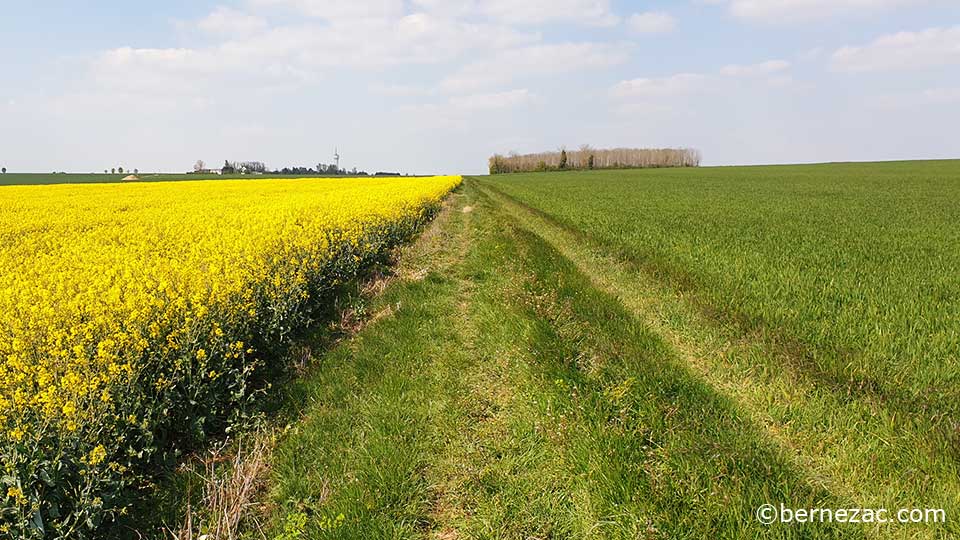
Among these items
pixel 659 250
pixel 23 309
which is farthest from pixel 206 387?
pixel 659 250

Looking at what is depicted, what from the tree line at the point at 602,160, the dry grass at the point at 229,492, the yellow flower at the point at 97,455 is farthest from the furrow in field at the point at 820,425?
the tree line at the point at 602,160

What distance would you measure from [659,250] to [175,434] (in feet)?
26.6

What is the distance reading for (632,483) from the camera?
2857 millimetres

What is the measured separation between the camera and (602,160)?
10581 centimetres

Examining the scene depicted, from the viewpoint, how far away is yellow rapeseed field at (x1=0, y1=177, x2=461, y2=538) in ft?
8.34

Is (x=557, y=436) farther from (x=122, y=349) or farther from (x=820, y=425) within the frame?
(x=122, y=349)

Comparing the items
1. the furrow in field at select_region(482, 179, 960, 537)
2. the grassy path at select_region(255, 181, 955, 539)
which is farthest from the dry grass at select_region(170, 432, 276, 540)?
the furrow in field at select_region(482, 179, 960, 537)

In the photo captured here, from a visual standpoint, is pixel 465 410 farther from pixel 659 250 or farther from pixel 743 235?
pixel 743 235

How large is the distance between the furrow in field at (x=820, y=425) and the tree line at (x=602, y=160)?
101 meters

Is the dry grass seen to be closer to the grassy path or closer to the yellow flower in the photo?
the grassy path

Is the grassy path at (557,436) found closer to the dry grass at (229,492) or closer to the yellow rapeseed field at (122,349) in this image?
the dry grass at (229,492)

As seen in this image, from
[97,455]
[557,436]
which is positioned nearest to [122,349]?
[97,455]

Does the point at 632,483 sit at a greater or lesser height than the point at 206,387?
lesser

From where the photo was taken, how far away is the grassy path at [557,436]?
274cm
